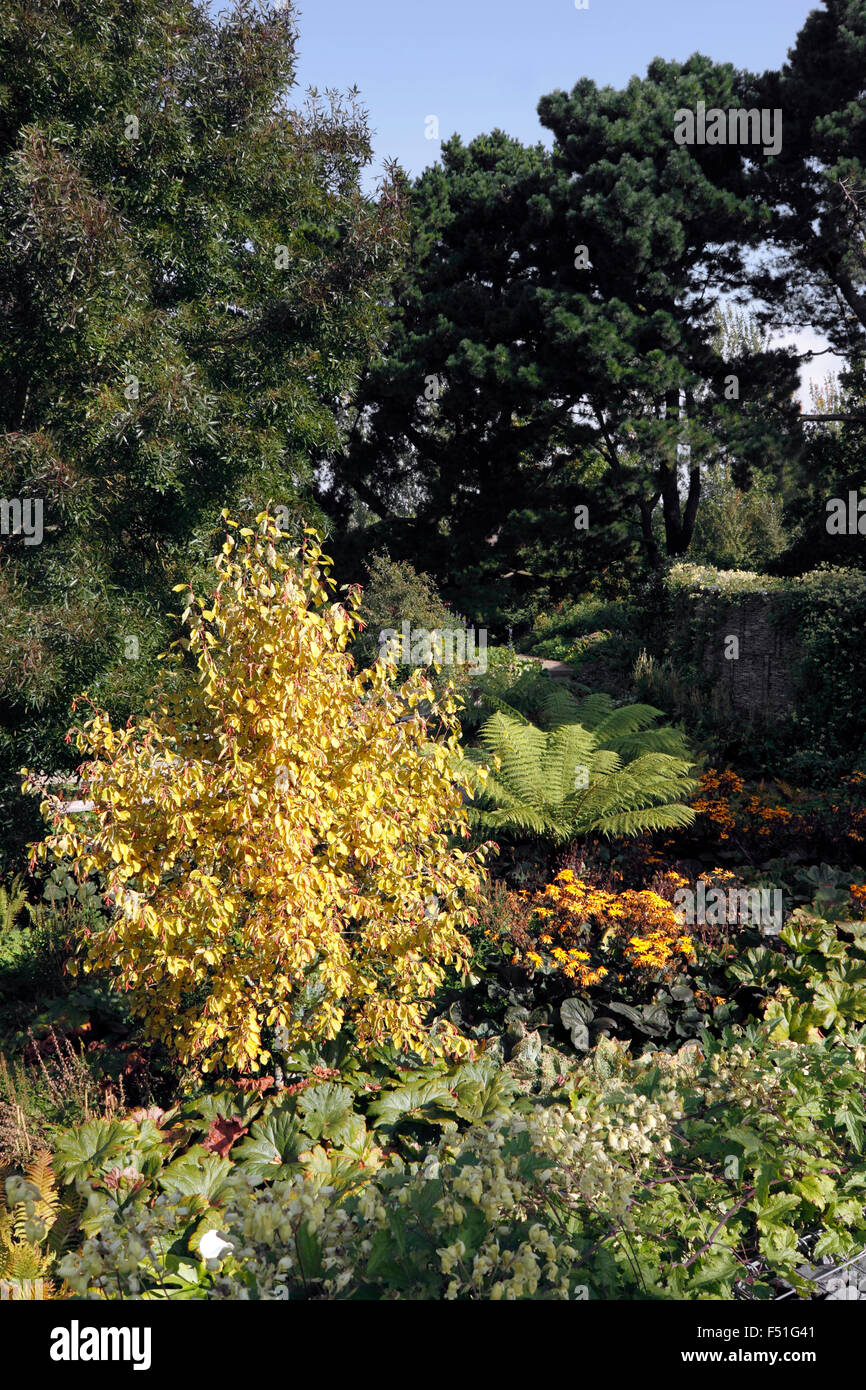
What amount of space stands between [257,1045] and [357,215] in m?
7.31

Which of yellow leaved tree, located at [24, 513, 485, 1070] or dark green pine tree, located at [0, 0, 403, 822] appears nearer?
yellow leaved tree, located at [24, 513, 485, 1070]

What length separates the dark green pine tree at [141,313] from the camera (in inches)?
248

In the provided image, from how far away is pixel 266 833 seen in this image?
144 inches

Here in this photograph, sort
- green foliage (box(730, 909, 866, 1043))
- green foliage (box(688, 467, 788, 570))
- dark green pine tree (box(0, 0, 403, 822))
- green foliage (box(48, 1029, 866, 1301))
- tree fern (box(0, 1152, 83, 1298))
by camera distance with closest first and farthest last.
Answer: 1. green foliage (box(48, 1029, 866, 1301))
2. tree fern (box(0, 1152, 83, 1298))
3. green foliage (box(730, 909, 866, 1043))
4. dark green pine tree (box(0, 0, 403, 822))
5. green foliage (box(688, 467, 788, 570))

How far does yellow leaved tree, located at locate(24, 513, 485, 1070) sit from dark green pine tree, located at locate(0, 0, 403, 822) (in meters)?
2.83

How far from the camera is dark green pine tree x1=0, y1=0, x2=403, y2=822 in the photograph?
6.29 meters

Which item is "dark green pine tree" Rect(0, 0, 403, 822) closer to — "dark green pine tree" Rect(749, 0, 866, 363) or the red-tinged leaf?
the red-tinged leaf

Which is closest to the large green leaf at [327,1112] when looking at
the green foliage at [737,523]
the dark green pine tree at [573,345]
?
the dark green pine tree at [573,345]

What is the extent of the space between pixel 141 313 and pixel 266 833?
4752 mm

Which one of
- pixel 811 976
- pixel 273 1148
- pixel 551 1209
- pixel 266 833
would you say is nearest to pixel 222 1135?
pixel 273 1148

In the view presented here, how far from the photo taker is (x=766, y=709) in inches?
409

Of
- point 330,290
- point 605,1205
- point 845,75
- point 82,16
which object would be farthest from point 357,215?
point 845,75

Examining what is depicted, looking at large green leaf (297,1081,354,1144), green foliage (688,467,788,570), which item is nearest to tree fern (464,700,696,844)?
large green leaf (297,1081,354,1144)
